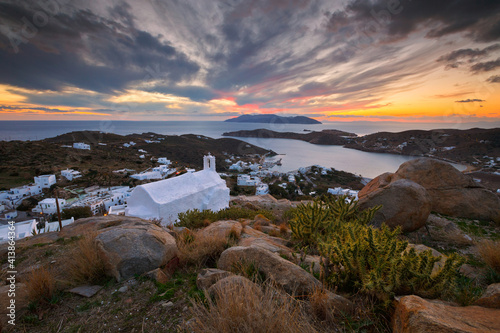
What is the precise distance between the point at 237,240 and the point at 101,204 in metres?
23.2

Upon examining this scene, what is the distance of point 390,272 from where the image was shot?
2225 mm

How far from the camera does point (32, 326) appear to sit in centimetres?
239

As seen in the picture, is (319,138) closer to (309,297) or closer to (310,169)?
(310,169)

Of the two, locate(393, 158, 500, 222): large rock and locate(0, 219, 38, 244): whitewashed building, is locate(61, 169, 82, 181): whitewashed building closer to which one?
locate(0, 219, 38, 244): whitewashed building

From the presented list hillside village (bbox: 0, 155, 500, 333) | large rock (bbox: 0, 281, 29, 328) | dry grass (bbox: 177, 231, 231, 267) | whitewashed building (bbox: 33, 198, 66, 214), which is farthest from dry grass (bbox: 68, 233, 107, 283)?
whitewashed building (bbox: 33, 198, 66, 214)

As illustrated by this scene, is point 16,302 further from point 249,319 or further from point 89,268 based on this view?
point 249,319

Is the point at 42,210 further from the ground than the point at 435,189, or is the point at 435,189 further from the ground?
the point at 435,189

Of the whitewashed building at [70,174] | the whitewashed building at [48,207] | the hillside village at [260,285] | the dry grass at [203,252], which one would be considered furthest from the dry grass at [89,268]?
the whitewashed building at [70,174]

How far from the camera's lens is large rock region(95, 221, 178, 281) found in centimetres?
317

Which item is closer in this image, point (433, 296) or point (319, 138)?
point (433, 296)

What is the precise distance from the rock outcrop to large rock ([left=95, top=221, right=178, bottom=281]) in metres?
5.71

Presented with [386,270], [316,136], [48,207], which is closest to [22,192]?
[48,207]

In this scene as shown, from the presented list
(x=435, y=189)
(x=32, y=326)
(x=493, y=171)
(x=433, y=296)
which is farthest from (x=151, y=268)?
(x=493, y=171)

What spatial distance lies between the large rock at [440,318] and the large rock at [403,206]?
13.3ft
